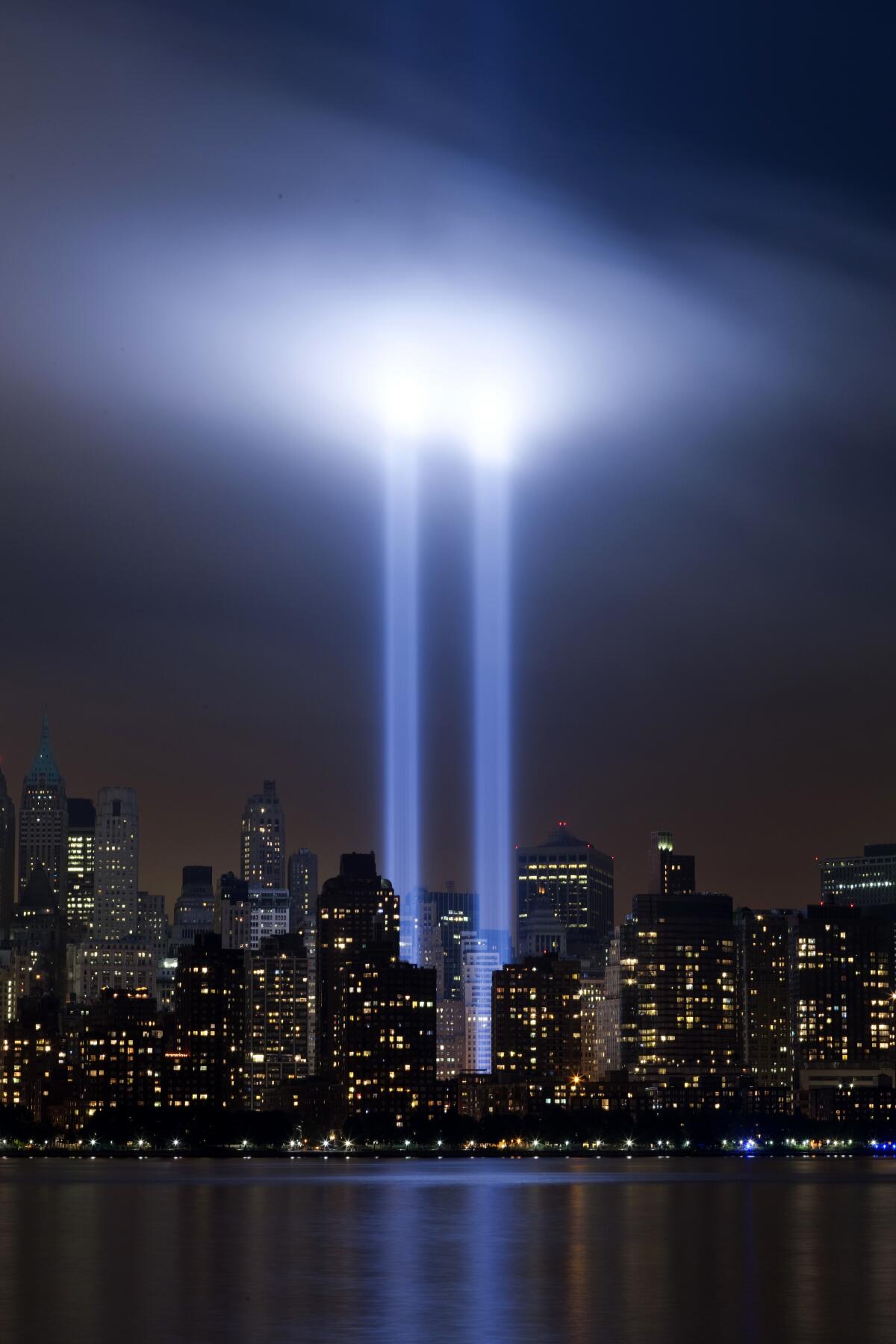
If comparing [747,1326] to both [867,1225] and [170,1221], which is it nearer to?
[867,1225]

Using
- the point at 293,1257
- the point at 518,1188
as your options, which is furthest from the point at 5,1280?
the point at 518,1188

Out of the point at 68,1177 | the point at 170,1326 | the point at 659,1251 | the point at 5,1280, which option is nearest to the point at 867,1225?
the point at 659,1251

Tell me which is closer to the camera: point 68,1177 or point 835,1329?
point 835,1329

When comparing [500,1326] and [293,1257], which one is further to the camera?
[293,1257]

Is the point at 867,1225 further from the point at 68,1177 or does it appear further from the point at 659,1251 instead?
the point at 68,1177

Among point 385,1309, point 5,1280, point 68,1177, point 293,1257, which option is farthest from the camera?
point 68,1177

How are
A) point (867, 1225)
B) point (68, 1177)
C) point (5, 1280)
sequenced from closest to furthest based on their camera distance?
point (5, 1280) < point (867, 1225) < point (68, 1177)
